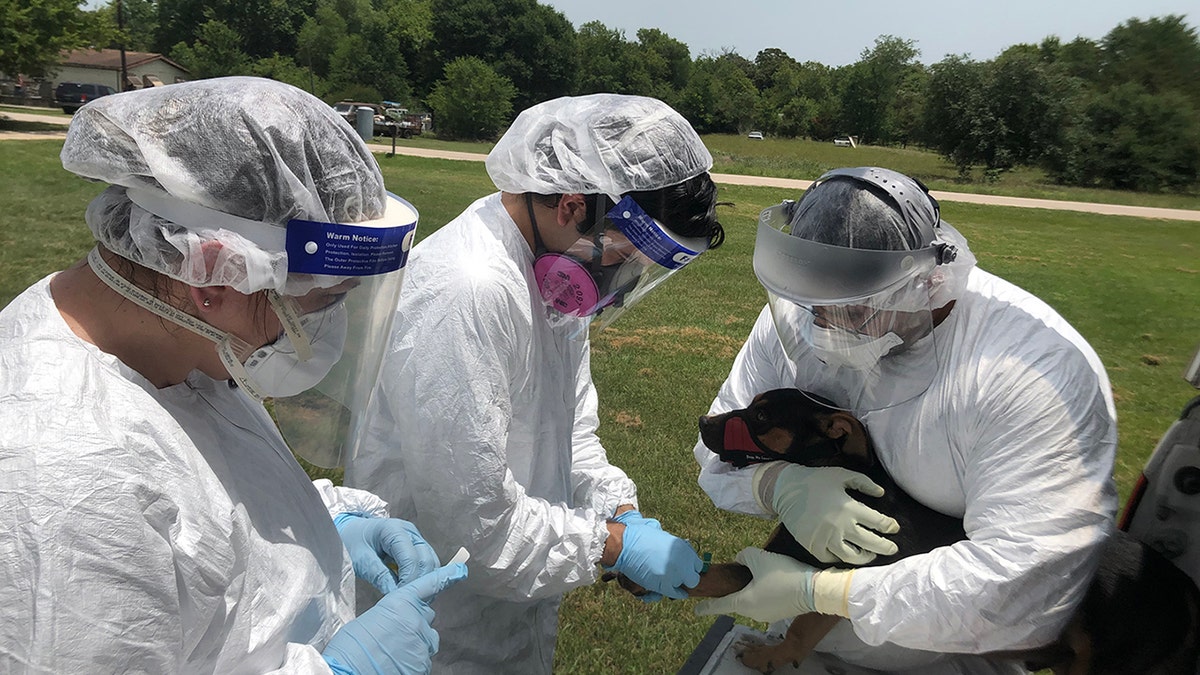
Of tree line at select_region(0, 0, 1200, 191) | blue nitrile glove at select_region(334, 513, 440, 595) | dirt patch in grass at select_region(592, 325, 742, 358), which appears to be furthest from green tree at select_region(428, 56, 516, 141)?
blue nitrile glove at select_region(334, 513, 440, 595)

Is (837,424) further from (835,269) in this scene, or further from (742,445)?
(835,269)

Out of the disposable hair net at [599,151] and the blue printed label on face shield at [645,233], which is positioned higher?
the disposable hair net at [599,151]

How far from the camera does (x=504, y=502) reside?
1726 millimetres

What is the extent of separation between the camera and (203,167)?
3.58ft

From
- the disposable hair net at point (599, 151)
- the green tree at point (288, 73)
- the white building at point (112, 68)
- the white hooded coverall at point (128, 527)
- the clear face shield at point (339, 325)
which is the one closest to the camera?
the white hooded coverall at point (128, 527)

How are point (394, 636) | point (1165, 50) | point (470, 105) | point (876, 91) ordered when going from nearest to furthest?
point (394, 636)
point (1165, 50)
point (470, 105)
point (876, 91)

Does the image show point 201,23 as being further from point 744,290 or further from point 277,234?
point 277,234

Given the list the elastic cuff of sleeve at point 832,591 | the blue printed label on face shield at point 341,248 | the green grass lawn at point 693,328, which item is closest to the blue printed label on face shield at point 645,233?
the blue printed label on face shield at point 341,248

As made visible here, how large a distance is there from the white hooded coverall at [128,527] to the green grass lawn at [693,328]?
2027 mm

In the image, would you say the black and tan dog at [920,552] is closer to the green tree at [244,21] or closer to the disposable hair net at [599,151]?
the disposable hair net at [599,151]

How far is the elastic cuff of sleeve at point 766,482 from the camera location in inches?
80.5

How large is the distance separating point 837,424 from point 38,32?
25985 millimetres

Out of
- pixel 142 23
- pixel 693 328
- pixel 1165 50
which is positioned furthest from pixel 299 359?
pixel 142 23

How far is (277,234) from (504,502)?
0.82 meters
